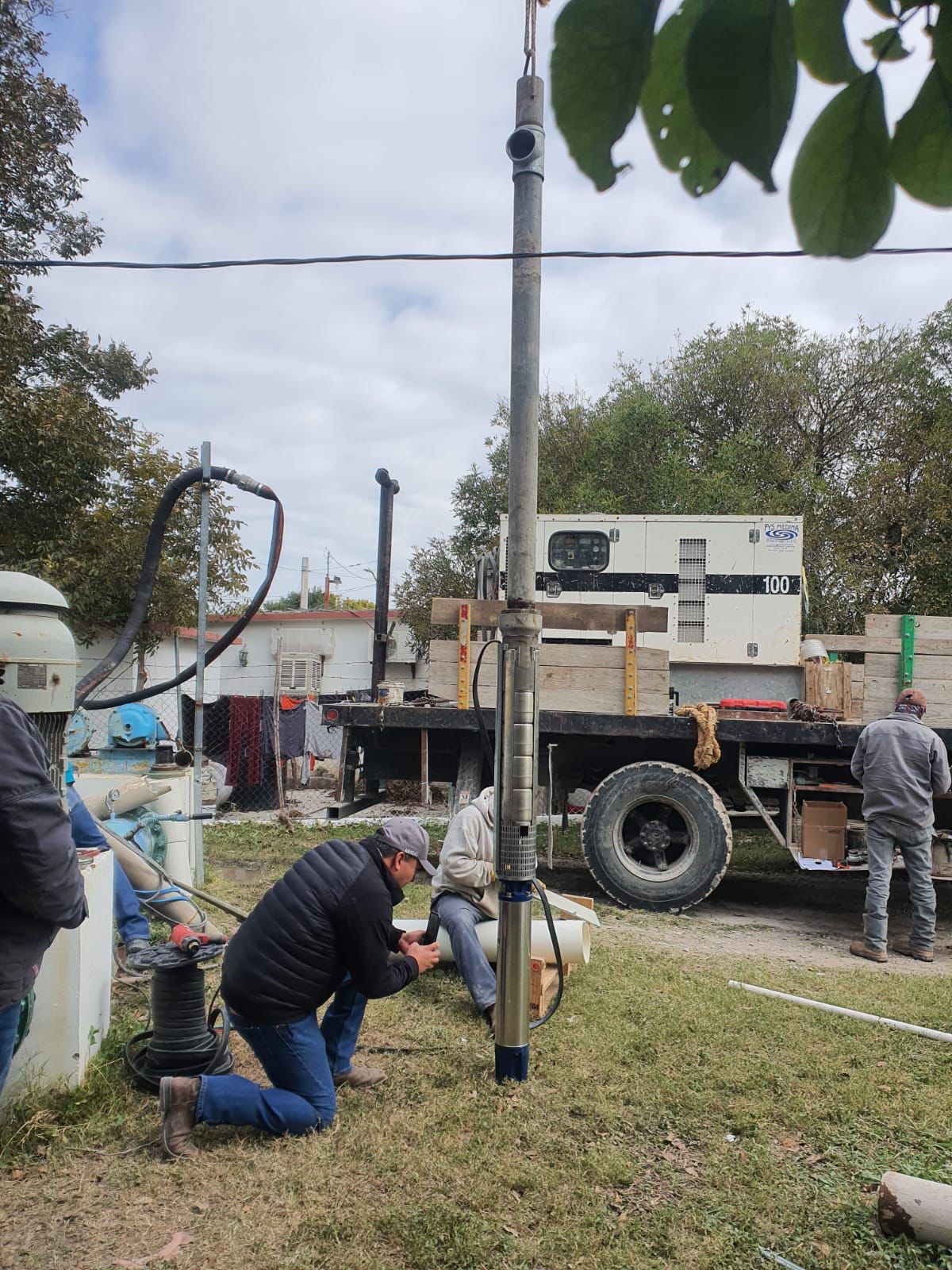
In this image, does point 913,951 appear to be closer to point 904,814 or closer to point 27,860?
point 904,814

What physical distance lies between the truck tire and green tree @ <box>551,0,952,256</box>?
6.41 meters

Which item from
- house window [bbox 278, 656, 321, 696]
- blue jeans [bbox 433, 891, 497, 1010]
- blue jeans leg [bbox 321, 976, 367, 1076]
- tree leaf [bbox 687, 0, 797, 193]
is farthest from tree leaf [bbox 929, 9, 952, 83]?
house window [bbox 278, 656, 321, 696]

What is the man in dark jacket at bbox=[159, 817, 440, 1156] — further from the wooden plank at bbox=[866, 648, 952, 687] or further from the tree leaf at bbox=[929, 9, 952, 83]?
the wooden plank at bbox=[866, 648, 952, 687]

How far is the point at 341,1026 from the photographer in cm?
389

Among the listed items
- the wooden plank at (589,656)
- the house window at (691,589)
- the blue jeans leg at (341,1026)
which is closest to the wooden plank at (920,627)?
the wooden plank at (589,656)

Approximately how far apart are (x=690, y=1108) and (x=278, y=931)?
178cm

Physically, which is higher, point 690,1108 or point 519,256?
point 519,256

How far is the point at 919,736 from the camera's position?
6152 mm

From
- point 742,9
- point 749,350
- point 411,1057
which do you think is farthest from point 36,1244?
point 749,350

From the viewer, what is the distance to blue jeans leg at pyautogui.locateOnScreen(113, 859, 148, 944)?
5.18 m

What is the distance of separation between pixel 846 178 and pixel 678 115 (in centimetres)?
17

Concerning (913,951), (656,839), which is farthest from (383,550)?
(913,951)

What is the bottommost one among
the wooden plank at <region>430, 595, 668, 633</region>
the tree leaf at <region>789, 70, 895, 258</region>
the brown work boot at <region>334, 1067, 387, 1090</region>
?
the brown work boot at <region>334, 1067, 387, 1090</region>

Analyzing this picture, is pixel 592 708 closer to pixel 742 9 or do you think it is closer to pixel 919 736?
pixel 919 736
